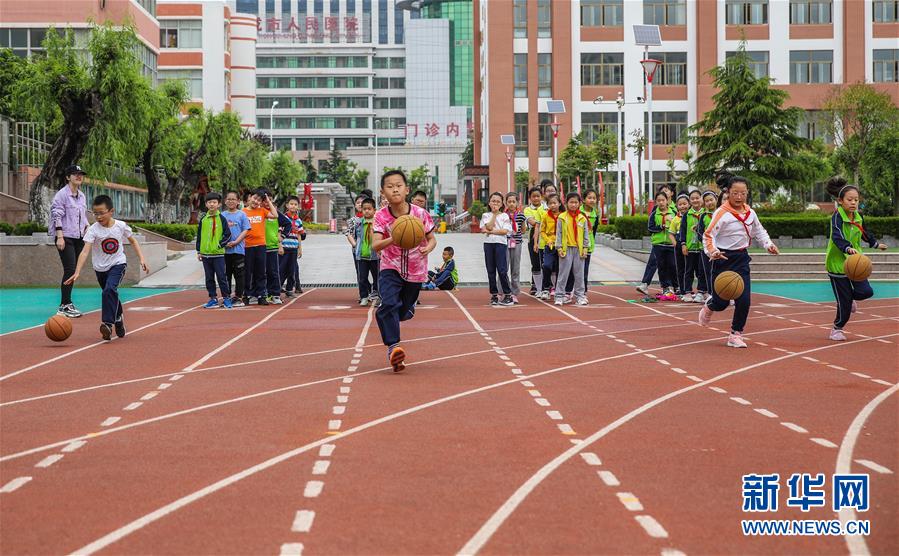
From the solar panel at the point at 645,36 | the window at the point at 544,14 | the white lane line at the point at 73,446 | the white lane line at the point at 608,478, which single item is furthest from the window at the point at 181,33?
the white lane line at the point at 608,478

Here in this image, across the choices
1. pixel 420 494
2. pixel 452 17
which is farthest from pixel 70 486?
pixel 452 17

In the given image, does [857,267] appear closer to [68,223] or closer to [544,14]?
[68,223]

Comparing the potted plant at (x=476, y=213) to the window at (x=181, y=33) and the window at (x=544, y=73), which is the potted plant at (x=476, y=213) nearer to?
the window at (x=544, y=73)

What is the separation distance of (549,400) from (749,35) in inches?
2498

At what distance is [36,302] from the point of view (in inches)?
806

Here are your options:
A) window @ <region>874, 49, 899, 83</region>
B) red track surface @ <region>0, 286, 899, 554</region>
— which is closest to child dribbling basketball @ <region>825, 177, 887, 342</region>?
red track surface @ <region>0, 286, 899, 554</region>

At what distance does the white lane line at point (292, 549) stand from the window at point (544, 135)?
68.5 m

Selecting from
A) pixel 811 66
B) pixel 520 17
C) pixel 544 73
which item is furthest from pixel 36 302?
pixel 811 66

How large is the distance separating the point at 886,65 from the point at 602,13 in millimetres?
17420

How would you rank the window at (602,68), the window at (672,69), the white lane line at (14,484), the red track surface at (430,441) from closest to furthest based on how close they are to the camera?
the red track surface at (430,441)
the white lane line at (14,484)
the window at (672,69)
the window at (602,68)

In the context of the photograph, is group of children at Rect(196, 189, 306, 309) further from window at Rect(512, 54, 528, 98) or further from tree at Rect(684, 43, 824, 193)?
window at Rect(512, 54, 528, 98)

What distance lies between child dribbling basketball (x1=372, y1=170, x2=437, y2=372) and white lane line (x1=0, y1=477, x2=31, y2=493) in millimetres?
4686

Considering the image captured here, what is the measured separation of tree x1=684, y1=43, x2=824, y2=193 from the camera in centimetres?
4275

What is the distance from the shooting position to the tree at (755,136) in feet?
140
